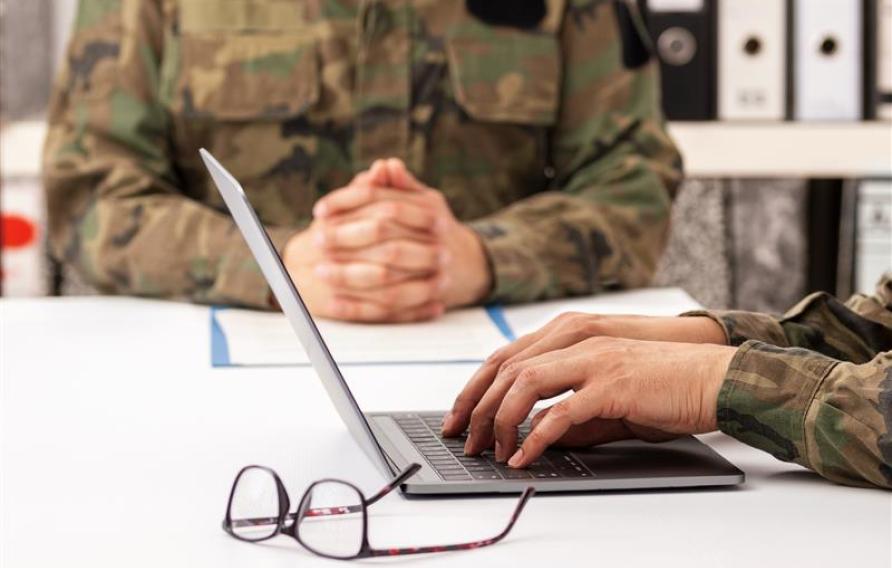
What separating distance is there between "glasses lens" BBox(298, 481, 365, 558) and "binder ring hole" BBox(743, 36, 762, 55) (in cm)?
154

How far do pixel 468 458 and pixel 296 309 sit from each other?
0.45 feet

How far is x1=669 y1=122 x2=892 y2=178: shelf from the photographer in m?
2.11

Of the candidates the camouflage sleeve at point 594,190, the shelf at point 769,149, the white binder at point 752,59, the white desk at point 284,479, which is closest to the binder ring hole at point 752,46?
the white binder at point 752,59

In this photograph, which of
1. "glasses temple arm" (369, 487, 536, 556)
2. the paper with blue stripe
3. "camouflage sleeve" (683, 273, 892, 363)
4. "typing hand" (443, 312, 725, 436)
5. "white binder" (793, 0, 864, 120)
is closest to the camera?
"glasses temple arm" (369, 487, 536, 556)

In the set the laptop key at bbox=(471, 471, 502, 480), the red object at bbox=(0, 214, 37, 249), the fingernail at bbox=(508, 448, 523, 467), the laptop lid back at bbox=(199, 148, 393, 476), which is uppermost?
the laptop lid back at bbox=(199, 148, 393, 476)

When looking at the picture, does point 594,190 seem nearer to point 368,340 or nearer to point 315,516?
point 368,340

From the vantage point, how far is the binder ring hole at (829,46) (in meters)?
2.10

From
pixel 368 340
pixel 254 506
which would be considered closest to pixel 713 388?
pixel 254 506

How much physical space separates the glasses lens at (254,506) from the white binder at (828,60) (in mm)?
1554

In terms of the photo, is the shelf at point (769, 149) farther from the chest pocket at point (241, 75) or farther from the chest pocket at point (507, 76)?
the chest pocket at point (241, 75)

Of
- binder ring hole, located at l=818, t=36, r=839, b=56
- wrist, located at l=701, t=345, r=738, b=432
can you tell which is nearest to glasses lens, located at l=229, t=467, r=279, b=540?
wrist, located at l=701, t=345, r=738, b=432

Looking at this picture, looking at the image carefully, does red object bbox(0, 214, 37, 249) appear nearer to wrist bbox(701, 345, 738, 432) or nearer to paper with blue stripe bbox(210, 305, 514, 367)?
paper with blue stripe bbox(210, 305, 514, 367)

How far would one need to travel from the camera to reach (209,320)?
140cm

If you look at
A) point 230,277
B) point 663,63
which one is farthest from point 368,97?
point 663,63
